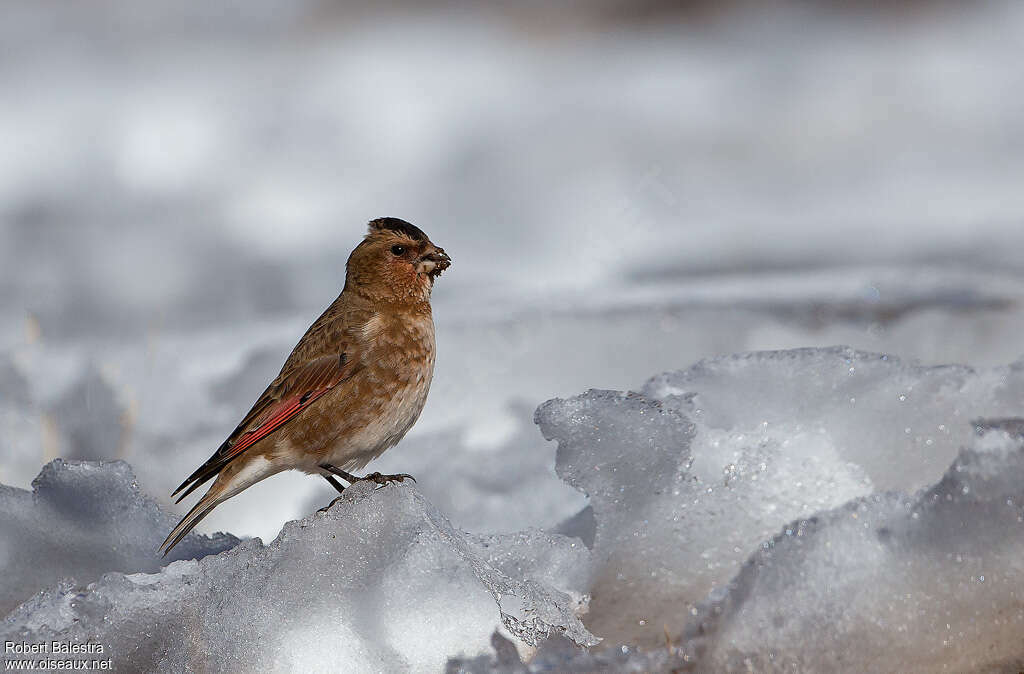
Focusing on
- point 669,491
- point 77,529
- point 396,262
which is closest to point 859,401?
point 669,491

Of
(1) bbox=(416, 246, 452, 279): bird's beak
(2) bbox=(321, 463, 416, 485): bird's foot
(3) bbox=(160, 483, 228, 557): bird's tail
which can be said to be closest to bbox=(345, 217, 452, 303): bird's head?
(1) bbox=(416, 246, 452, 279): bird's beak

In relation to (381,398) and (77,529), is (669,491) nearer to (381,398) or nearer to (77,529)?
(381,398)

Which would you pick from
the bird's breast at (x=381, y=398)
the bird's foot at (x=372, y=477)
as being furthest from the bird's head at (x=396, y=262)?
the bird's foot at (x=372, y=477)

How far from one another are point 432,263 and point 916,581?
160cm

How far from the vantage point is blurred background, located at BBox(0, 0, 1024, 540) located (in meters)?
4.82

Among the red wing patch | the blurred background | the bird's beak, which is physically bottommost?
the blurred background

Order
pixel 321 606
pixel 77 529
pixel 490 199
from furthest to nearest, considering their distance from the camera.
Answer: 1. pixel 490 199
2. pixel 77 529
3. pixel 321 606

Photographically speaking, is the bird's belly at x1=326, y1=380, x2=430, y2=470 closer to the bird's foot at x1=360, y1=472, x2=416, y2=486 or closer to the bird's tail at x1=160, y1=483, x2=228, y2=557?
the bird's foot at x1=360, y1=472, x2=416, y2=486

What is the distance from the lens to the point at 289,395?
2.82m

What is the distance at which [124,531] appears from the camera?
101 inches

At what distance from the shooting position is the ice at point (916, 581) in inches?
75.7

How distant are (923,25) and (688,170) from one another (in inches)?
107

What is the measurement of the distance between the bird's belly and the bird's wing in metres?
0.13

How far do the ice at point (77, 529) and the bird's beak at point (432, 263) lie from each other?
0.96 metres
